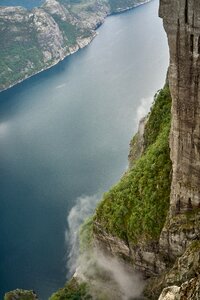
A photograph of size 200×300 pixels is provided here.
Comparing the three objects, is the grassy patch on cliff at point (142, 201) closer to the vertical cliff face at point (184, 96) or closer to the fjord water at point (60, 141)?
the vertical cliff face at point (184, 96)

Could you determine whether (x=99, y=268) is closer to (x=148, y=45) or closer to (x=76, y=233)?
(x=76, y=233)

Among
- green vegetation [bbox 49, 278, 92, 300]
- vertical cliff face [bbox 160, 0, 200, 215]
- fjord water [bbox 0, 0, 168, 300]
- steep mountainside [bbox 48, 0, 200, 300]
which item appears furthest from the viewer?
fjord water [bbox 0, 0, 168, 300]

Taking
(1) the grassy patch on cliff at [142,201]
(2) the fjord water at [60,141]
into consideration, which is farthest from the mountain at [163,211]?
(2) the fjord water at [60,141]

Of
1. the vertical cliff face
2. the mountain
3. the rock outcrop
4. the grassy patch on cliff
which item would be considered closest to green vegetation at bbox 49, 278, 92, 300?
the mountain

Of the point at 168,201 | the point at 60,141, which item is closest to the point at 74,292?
the point at 168,201

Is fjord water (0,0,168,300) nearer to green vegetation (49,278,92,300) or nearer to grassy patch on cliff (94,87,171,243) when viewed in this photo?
green vegetation (49,278,92,300)

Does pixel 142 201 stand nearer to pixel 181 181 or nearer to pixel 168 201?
pixel 168 201

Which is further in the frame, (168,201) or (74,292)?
(74,292)
